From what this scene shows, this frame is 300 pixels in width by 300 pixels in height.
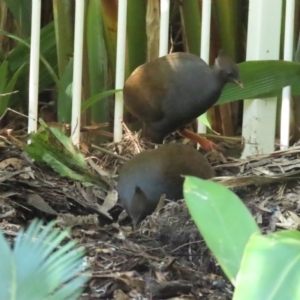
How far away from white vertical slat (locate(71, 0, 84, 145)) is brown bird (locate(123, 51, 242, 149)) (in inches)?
7.4

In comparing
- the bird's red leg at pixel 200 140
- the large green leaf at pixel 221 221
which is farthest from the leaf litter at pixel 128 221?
the large green leaf at pixel 221 221

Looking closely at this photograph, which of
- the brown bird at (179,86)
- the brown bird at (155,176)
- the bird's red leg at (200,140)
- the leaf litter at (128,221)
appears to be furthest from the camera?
the bird's red leg at (200,140)

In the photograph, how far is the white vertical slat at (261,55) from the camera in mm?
1934

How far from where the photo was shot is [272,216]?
3.99 feet

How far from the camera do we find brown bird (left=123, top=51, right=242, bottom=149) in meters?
1.85

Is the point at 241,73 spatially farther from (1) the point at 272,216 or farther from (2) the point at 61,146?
(1) the point at 272,216

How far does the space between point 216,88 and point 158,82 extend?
179mm

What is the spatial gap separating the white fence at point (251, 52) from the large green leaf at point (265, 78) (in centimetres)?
4

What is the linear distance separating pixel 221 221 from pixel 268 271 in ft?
0.27

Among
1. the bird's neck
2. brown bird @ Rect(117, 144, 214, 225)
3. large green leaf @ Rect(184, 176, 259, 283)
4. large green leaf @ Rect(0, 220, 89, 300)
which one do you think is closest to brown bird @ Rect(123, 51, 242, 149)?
the bird's neck

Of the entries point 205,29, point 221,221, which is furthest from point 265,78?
point 221,221

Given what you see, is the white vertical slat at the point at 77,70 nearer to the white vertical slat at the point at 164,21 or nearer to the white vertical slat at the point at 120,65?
the white vertical slat at the point at 120,65

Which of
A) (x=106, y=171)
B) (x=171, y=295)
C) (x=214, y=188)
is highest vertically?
(x=214, y=188)

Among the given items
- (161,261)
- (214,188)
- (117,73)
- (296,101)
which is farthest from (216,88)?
(214,188)
